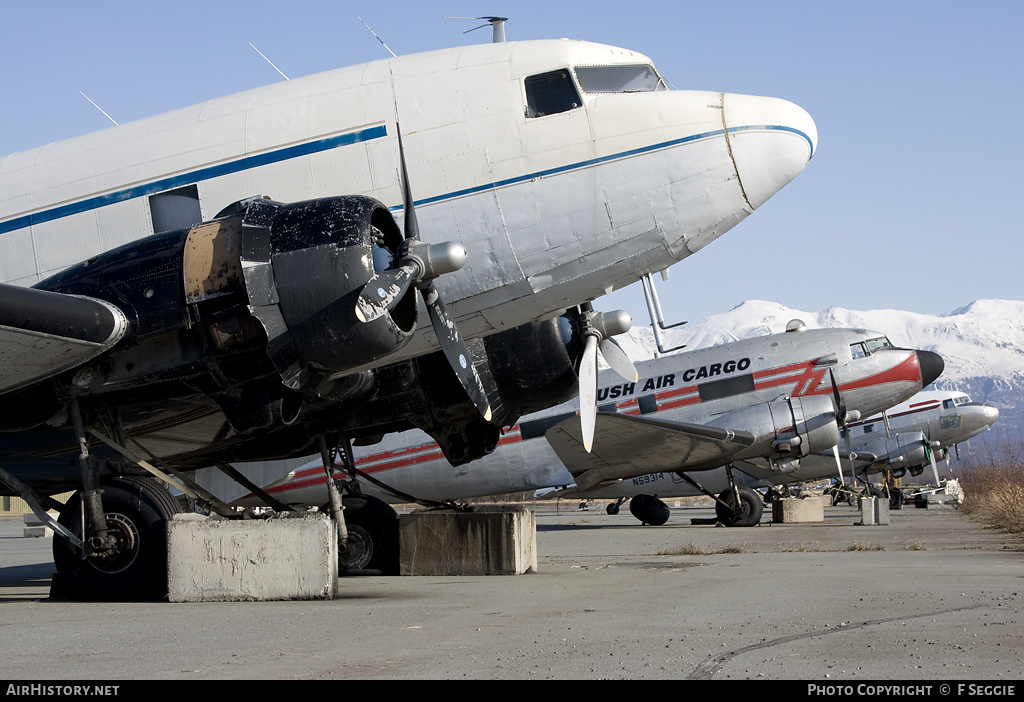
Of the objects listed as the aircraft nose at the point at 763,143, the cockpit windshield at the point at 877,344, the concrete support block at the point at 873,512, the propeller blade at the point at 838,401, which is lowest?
the concrete support block at the point at 873,512

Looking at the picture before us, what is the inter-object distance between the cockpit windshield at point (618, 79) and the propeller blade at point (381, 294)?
295cm

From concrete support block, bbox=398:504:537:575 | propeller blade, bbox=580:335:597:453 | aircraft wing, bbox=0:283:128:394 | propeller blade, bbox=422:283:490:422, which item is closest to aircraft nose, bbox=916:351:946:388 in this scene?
concrete support block, bbox=398:504:537:575

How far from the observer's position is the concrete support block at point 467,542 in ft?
40.6

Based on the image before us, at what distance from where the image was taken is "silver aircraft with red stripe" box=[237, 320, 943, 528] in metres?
21.5

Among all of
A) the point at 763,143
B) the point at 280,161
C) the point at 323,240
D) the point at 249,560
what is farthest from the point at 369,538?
the point at 763,143

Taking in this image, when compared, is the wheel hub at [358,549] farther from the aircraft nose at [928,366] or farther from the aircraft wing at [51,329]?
the aircraft nose at [928,366]

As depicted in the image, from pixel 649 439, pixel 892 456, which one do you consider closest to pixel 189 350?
pixel 649 439

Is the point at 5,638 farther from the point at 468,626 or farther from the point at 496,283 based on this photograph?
the point at 496,283

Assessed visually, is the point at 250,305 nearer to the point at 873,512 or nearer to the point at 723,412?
the point at 723,412

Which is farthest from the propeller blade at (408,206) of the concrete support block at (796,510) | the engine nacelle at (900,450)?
the engine nacelle at (900,450)

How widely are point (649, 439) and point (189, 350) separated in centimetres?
1472

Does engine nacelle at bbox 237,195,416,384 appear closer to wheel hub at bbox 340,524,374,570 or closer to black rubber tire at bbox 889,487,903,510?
wheel hub at bbox 340,524,374,570

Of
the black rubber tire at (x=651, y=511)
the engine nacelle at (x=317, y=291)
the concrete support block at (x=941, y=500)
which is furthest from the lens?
the concrete support block at (x=941, y=500)

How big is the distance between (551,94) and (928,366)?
1912cm
